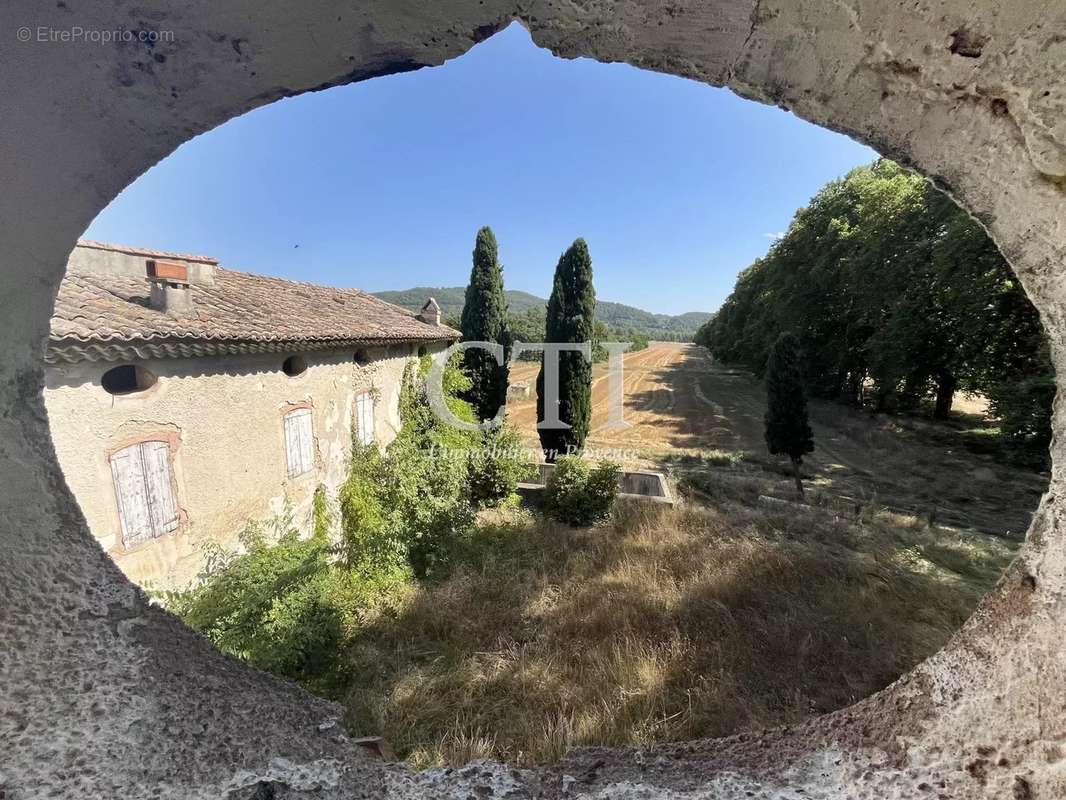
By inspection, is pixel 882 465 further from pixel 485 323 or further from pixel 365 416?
pixel 365 416

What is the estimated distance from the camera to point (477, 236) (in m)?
13.8

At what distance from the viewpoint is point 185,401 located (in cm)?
525

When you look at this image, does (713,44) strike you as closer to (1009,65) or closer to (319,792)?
(1009,65)

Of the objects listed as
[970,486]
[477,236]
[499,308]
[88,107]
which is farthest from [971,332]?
[88,107]

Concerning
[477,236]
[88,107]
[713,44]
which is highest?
[477,236]

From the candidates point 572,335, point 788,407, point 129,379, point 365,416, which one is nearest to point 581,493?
point 365,416

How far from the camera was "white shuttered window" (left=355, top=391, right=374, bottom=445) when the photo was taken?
863 centimetres

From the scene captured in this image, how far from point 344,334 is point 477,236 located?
781 cm

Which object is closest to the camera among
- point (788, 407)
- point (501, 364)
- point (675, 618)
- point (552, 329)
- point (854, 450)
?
point (675, 618)

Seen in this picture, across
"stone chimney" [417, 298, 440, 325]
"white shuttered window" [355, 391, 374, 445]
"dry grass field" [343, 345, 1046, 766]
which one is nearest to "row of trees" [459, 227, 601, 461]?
"stone chimney" [417, 298, 440, 325]

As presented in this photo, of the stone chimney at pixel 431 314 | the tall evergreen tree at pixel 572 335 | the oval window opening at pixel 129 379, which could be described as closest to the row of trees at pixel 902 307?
the oval window opening at pixel 129 379

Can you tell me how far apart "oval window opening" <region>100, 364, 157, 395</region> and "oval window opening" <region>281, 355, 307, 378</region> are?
7.05ft

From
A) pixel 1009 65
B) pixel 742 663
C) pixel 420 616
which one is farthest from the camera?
pixel 420 616

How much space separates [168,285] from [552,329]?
10.7m
